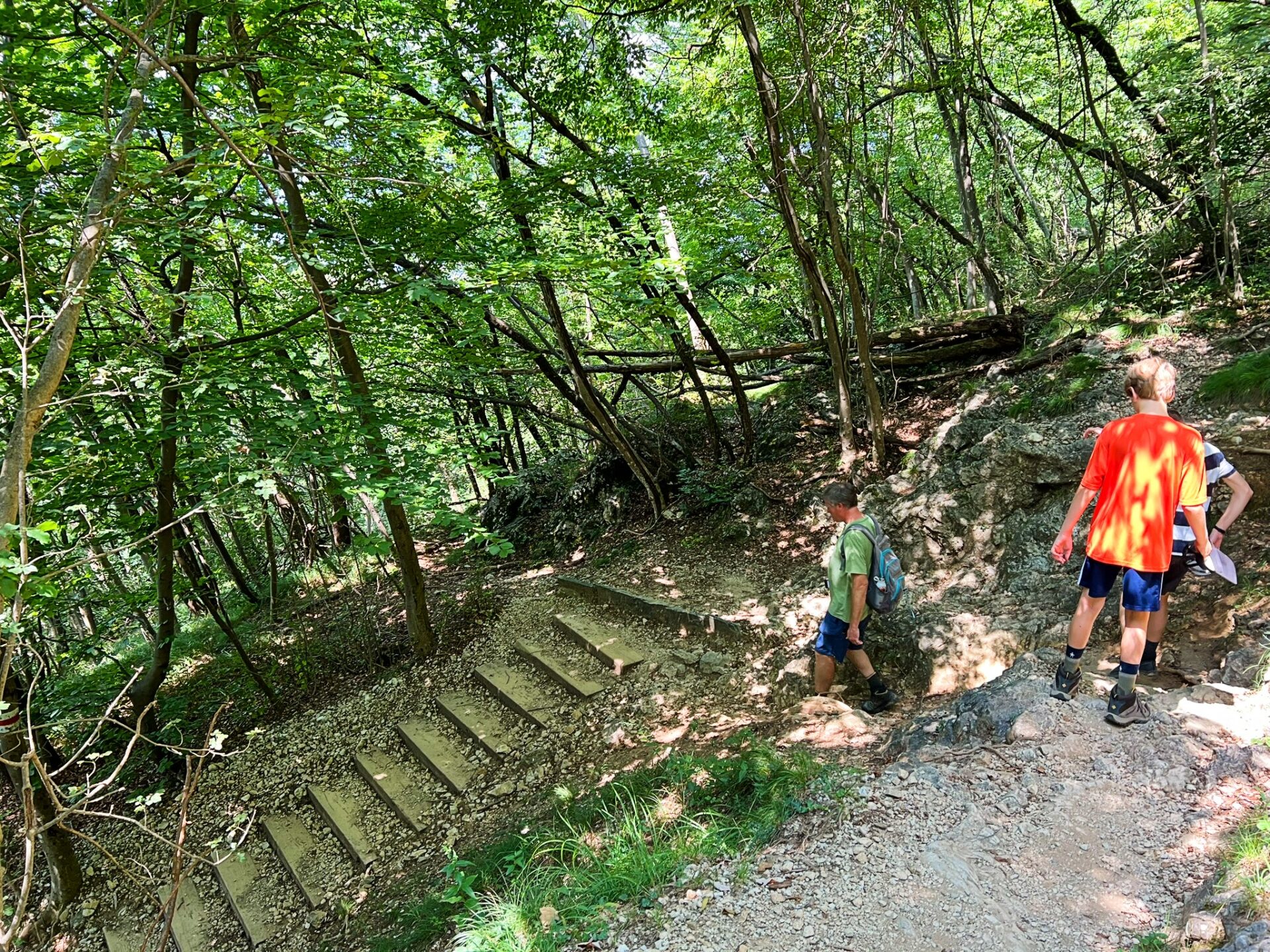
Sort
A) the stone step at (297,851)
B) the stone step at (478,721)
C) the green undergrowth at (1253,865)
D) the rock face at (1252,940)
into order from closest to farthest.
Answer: the rock face at (1252,940) → the green undergrowth at (1253,865) → the stone step at (297,851) → the stone step at (478,721)

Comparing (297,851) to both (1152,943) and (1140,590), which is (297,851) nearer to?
(1152,943)

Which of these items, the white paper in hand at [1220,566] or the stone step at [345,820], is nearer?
the white paper in hand at [1220,566]

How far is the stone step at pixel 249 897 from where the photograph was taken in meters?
5.11

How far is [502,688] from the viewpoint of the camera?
659cm

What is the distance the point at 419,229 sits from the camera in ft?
18.8

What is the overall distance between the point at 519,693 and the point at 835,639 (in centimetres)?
336

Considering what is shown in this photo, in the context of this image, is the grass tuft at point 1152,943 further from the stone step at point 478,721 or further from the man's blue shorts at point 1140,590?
the stone step at point 478,721

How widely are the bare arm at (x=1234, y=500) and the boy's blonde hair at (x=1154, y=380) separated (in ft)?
2.00

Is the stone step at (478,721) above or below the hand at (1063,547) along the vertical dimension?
below

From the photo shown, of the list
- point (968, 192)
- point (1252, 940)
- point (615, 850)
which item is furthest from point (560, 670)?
point (968, 192)

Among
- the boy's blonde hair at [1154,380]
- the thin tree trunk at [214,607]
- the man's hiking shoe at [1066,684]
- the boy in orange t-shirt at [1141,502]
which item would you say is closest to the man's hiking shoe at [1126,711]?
the boy in orange t-shirt at [1141,502]

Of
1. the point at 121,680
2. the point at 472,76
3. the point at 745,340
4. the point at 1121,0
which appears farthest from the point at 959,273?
the point at 121,680

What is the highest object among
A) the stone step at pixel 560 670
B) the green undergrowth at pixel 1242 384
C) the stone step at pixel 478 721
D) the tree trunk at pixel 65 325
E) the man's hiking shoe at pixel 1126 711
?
the tree trunk at pixel 65 325

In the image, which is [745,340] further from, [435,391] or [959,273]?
[959,273]
